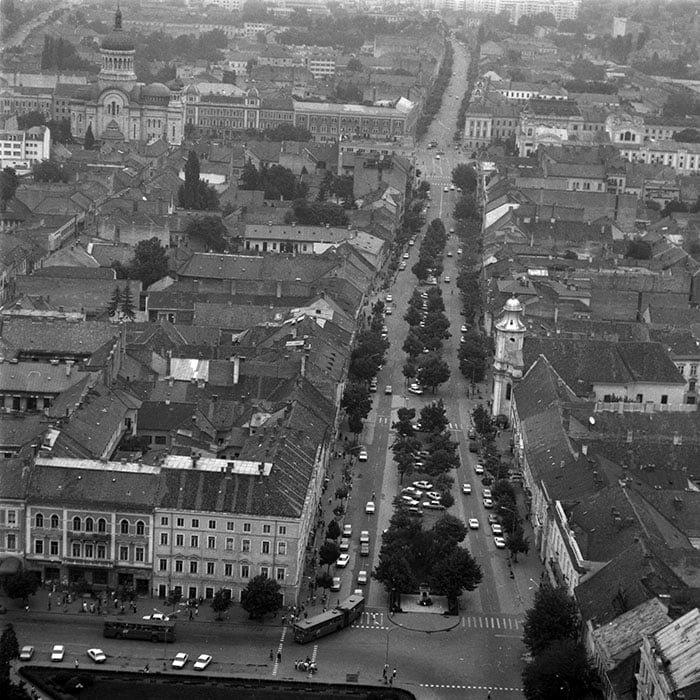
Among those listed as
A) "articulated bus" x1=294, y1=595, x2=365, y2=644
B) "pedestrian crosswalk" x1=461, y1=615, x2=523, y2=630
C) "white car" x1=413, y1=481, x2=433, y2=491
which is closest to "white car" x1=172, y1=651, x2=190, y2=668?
"articulated bus" x1=294, y1=595, x2=365, y2=644

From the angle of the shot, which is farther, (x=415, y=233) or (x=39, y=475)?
(x=415, y=233)

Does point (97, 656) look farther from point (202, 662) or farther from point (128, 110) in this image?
point (128, 110)

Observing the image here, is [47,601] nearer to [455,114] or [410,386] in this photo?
[410,386]

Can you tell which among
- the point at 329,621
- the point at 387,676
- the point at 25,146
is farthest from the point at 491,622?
the point at 25,146

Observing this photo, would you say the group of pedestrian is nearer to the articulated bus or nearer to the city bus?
the articulated bus

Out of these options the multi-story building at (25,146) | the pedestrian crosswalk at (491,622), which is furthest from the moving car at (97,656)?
the multi-story building at (25,146)

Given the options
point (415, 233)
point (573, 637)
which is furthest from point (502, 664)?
point (415, 233)

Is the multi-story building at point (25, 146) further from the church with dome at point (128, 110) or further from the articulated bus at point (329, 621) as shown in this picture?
the articulated bus at point (329, 621)
